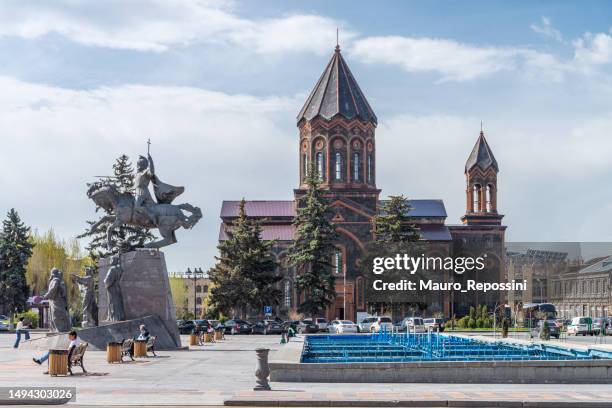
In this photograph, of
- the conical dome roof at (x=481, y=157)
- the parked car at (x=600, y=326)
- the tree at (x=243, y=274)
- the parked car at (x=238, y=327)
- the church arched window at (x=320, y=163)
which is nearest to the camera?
the parked car at (x=600, y=326)

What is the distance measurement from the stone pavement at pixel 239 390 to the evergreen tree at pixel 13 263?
54415mm

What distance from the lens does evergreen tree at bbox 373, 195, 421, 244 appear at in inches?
2992

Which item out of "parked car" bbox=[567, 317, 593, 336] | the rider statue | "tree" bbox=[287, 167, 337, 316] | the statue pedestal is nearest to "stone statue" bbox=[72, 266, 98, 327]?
the statue pedestal

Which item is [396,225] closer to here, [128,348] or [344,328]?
[344,328]

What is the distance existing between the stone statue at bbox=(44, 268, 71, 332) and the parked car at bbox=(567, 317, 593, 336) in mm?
34748

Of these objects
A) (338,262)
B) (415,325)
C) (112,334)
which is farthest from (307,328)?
(112,334)

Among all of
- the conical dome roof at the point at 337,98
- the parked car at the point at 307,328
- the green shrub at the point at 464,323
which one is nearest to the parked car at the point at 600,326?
the green shrub at the point at 464,323

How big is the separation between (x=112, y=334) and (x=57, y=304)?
377 centimetres

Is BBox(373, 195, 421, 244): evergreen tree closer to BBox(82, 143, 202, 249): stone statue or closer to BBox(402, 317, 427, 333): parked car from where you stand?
BBox(402, 317, 427, 333): parked car

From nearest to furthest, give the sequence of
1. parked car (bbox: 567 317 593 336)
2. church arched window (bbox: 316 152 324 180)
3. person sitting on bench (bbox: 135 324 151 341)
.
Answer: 1. person sitting on bench (bbox: 135 324 151 341)
2. parked car (bbox: 567 317 593 336)
3. church arched window (bbox: 316 152 324 180)

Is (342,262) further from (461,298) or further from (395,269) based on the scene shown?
(461,298)

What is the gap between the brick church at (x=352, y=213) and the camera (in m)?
80.1

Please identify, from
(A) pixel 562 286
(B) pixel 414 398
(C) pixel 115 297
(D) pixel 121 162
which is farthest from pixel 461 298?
(B) pixel 414 398

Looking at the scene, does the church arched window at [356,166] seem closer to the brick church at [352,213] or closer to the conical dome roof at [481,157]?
the brick church at [352,213]
